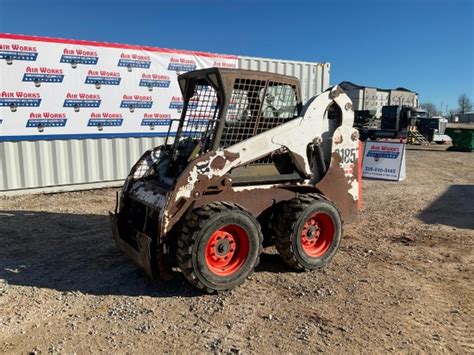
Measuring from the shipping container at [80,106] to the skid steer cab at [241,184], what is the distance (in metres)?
4.89

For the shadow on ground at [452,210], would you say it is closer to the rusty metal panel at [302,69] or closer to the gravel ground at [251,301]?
the gravel ground at [251,301]

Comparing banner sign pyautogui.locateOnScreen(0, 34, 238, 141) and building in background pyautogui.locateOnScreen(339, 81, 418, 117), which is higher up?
building in background pyautogui.locateOnScreen(339, 81, 418, 117)

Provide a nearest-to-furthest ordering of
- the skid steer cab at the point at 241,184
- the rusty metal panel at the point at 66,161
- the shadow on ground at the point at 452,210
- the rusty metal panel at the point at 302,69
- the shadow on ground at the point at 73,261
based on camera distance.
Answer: the skid steer cab at the point at 241,184 → the shadow on ground at the point at 73,261 → the shadow on ground at the point at 452,210 → the rusty metal panel at the point at 66,161 → the rusty metal panel at the point at 302,69

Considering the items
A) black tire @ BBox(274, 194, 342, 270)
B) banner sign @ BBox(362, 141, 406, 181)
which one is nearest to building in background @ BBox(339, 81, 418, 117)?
banner sign @ BBox(362, 141, 406, 181)

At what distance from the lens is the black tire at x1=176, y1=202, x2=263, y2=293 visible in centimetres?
429

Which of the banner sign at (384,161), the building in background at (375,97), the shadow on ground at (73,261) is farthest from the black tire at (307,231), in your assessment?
the building in background at (375,97)

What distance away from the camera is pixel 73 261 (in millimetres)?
5582

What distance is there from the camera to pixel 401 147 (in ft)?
39.9

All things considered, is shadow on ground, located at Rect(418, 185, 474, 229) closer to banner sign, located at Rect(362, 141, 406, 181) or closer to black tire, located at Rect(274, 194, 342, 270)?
banner sign, located at Rect(362, 141, 406, 181)

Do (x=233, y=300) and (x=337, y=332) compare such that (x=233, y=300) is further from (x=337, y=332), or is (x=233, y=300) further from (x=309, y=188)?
(x=309, y=188)

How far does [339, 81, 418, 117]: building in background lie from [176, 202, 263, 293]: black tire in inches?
1842

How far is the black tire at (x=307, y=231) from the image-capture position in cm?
495

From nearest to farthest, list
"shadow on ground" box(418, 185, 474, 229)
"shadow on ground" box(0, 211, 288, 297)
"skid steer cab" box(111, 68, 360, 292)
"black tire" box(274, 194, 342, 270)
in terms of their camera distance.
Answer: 1. "skid steer cab" box(111, 68, 360, 292)
2. "shadow on ground" box(0, 211, 288, 297)
3. "black tire" box(274, 194, 342, 270)
4. "shadow on ground" box(418, 185, 474, 229)

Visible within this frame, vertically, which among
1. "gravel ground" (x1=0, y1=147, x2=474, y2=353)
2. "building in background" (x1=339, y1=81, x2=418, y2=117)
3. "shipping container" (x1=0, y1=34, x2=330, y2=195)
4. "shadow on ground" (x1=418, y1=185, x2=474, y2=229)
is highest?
"building in background" (x1=339, y1=81, x2=418, y2=117)
